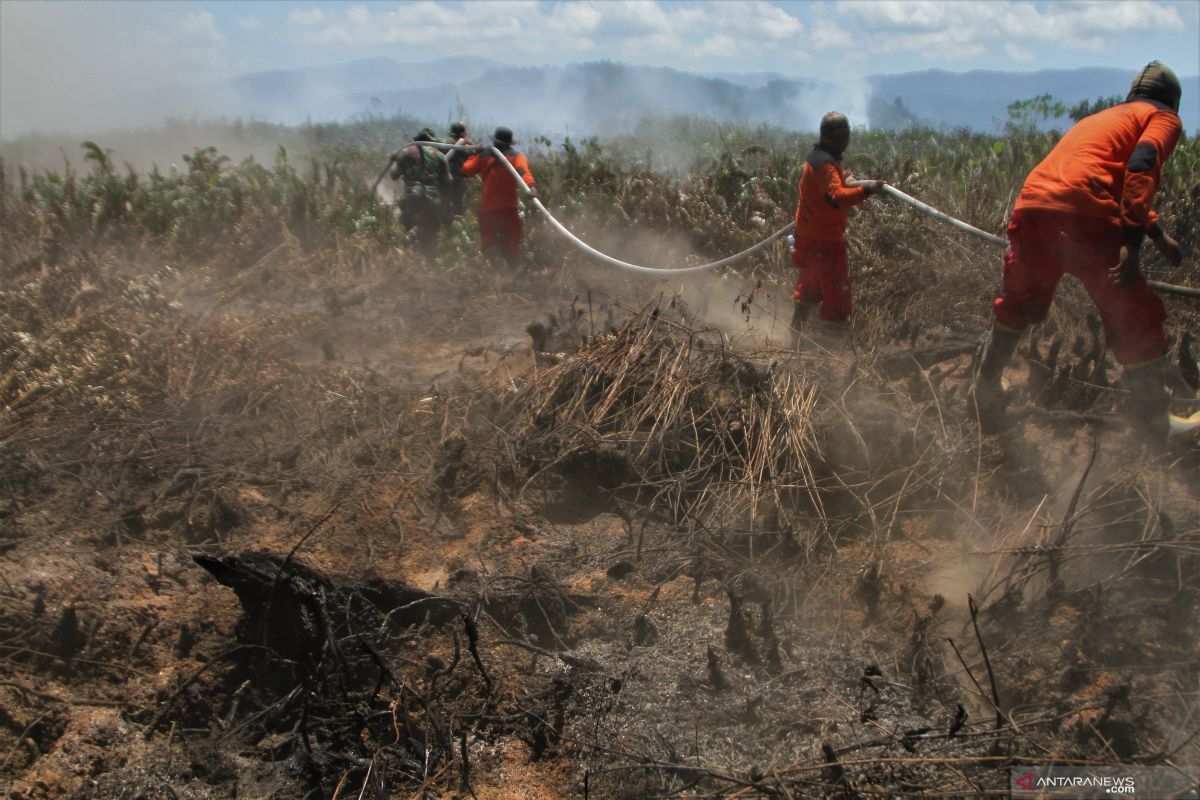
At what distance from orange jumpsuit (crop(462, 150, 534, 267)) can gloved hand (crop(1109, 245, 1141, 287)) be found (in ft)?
16.9

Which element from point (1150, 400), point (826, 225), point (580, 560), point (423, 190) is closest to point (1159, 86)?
point (1150, 400)

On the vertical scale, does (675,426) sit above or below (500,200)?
below

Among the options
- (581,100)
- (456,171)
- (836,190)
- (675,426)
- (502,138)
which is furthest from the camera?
(581,100)

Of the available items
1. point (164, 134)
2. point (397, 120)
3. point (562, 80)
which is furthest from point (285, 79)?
point (164, 134)

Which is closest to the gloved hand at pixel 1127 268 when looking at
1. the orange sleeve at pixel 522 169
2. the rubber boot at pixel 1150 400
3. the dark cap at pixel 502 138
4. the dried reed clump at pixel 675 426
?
the rubber boot at pixel 1150 400

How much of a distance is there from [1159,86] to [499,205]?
5483 millimetres

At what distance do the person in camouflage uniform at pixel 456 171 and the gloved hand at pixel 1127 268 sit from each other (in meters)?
6.35

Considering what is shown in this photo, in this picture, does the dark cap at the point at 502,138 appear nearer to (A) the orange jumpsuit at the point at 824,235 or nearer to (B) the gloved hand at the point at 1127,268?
(A) the orange jumpsuit at the point at 824,235

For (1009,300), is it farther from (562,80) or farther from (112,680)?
(562,80)

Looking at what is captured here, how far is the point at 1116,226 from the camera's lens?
341cm

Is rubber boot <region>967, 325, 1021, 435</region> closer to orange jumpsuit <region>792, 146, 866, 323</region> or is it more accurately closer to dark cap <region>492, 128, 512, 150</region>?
orange jumpsuit <region>792, 146, 866, 323</region>

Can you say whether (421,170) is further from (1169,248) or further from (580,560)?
(1169,248)

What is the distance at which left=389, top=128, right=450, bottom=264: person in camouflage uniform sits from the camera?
27.5 feet

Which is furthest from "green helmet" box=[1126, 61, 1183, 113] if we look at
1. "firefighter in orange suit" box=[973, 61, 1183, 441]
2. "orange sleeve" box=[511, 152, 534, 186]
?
"orange sleeve" box=[511, 152, 534, 186]
